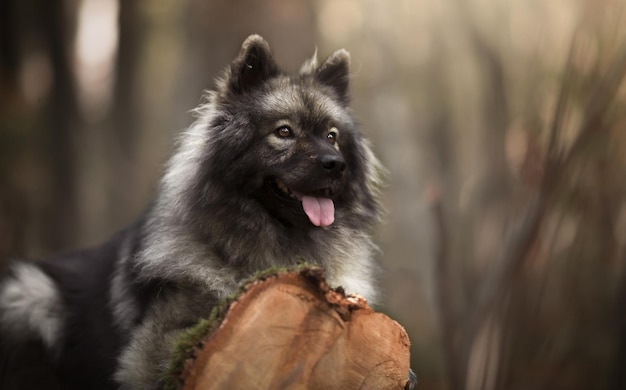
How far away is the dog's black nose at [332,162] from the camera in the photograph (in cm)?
410

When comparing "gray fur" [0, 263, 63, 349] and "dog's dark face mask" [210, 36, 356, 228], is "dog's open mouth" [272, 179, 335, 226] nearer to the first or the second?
"dog's dark face mask" [210, 36, 356, 228]

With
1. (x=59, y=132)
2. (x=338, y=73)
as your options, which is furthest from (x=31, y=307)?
(x=59, y=132)

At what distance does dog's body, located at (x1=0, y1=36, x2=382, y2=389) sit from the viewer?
4098mm

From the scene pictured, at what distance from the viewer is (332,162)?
13.5ft

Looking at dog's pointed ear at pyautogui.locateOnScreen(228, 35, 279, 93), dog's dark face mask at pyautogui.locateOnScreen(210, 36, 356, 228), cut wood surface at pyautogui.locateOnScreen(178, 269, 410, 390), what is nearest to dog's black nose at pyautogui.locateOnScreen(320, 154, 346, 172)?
dog's dark face mask at pyautogui.locateOnScreen(210, 36, 356, 228)

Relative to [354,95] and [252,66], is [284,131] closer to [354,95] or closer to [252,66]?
[252,66]

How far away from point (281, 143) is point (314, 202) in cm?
43

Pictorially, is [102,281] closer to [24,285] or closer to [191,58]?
[24,285]

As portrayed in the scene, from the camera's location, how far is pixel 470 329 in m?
6.59

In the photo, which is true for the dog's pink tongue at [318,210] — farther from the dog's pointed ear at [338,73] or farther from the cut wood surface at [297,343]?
the dog's pointed ear at [338,73]

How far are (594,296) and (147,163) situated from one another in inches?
360

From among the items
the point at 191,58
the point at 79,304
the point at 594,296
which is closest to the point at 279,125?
the point at 79,304

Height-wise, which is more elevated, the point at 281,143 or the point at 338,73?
the point at 338,73

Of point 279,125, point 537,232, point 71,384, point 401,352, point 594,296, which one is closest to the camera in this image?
point 401,352
